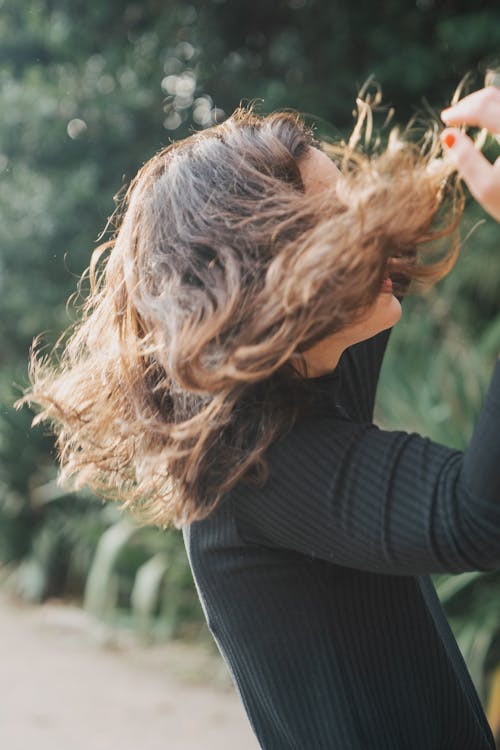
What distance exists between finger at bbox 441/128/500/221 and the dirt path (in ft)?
10.7

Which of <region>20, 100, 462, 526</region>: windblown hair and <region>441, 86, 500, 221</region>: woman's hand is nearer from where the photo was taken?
<region>441, 86, 500, 221</region>: woman's hand

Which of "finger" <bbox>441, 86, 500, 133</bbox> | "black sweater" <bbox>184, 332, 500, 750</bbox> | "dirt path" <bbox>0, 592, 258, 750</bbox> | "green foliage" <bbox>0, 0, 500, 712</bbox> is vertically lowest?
"dirt path" <bbox>0, 592, 258, 750</bbox>

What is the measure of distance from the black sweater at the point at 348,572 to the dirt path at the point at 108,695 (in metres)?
2.73

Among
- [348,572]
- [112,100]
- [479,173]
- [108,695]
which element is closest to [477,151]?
[479,173]

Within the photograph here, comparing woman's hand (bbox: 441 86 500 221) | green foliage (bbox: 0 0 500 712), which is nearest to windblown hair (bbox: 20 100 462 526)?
woman's hand (bbox: 441 86 500 221)

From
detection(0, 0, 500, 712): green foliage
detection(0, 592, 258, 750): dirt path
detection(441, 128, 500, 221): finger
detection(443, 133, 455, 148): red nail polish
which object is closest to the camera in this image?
detection(441, 128, 500, 221): finger

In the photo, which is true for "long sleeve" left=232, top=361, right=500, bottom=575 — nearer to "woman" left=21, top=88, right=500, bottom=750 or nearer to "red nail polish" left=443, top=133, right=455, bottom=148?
"woman" left=21, top=88, right=500, bottom=750

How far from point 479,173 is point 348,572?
21.6 inches

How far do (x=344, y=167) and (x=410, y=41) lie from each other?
5340 millimetres

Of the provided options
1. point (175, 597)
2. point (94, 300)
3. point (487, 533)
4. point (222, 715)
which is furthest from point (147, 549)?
point (487, 533)

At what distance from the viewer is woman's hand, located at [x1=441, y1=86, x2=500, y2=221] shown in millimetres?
957

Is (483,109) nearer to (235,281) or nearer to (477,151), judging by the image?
(477,151)

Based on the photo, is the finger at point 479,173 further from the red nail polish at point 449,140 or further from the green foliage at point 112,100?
the green foliage at point 112,100

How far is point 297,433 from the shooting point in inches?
44.9
